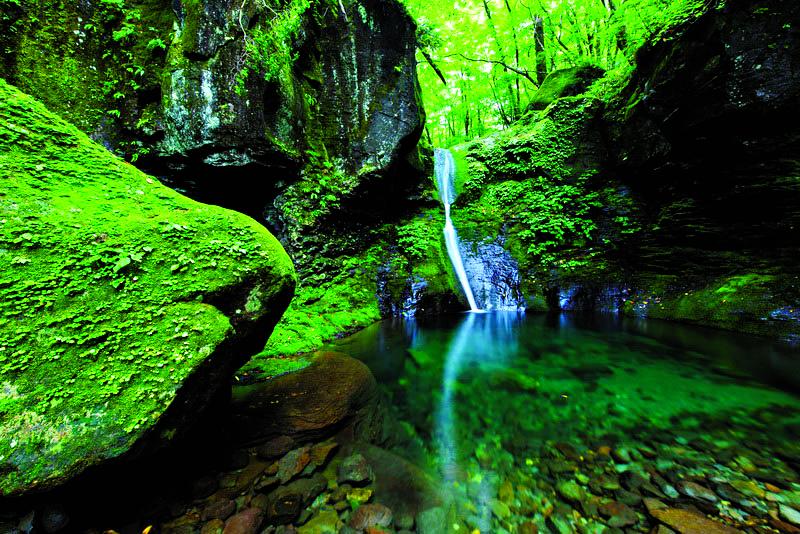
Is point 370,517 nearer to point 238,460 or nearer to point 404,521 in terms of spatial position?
point 404,521

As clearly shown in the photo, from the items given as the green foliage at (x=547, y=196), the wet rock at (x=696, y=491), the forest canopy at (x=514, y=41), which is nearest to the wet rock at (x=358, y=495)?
the wet rock at (x=696, y=491)

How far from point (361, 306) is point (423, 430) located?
448cm

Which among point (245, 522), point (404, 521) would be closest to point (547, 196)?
point (404, 521)

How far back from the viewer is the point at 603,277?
7.95 m

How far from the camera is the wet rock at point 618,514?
186 cm

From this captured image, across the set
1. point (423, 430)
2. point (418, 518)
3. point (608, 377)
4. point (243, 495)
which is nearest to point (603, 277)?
point (608, 377)

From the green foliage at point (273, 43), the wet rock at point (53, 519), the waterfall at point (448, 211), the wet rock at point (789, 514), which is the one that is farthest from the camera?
the waterfall at point (448, 211)

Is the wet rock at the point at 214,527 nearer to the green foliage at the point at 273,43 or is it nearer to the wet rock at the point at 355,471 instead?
the wet rock at the point at 355,471

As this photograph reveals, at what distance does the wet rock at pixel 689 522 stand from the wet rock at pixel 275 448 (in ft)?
8.64

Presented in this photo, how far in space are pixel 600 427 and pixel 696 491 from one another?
85cm

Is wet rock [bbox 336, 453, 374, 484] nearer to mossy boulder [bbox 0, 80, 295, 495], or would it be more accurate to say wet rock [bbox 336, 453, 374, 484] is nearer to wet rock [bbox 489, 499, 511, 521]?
wet rock [bbox 489, 499, 511, 521]

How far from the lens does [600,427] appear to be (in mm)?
2898

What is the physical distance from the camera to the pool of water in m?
1.99

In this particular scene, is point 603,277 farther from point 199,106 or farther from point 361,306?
point 199,106
